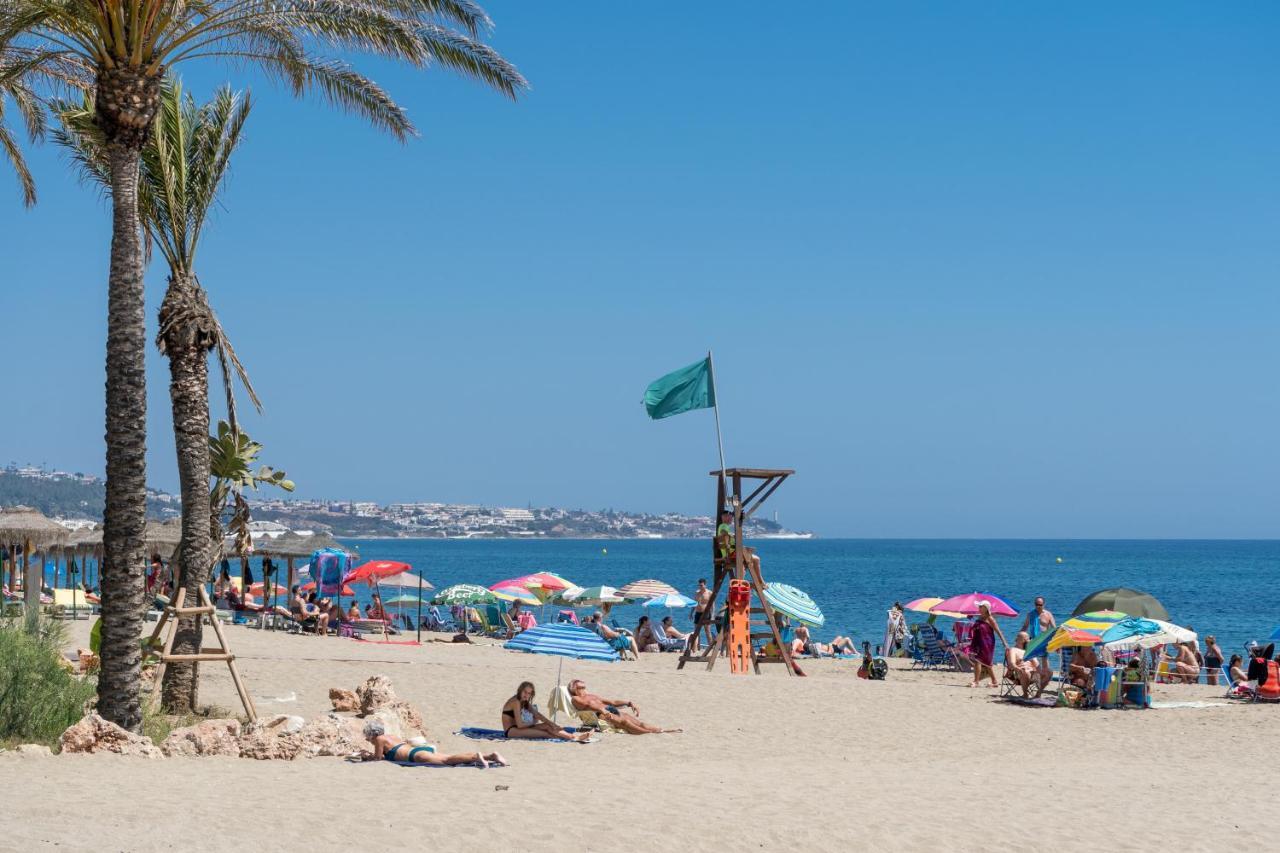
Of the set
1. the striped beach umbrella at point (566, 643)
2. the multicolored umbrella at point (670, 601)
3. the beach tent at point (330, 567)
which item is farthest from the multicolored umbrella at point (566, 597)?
the striped beach umbrella at point (566, 643)

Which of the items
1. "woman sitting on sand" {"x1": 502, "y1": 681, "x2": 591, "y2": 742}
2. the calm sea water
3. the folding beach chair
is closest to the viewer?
"woman sitting on sand" {"x1": 502, "y1": 681, "x2": 591, "y2": 742}

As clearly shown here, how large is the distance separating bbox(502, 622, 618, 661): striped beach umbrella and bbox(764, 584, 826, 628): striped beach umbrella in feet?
23.9

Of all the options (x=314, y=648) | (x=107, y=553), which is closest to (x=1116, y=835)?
(x=107, y=553)

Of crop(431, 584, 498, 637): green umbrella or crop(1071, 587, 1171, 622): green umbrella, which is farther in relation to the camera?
crop(431, 584, 498, 637): green umbrella

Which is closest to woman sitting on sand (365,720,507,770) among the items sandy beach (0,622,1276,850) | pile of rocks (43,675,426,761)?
sandy beach (0,622,1276,850)

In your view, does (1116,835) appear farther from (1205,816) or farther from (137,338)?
(137,338)

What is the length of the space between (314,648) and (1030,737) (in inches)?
472

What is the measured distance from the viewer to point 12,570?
3148 centimetres

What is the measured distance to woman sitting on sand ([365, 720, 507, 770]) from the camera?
36.2ft

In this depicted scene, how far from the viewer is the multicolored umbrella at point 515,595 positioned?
3052 cm

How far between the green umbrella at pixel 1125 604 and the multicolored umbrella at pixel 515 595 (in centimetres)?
1352

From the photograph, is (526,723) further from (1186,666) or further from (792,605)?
(1186,666)

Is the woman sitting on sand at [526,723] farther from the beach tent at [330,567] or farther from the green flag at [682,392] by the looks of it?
the beach tent at [330,567]

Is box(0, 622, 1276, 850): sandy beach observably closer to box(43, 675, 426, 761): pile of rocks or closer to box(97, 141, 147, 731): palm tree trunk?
box(43, 675, 426, 761): pile of rocks
